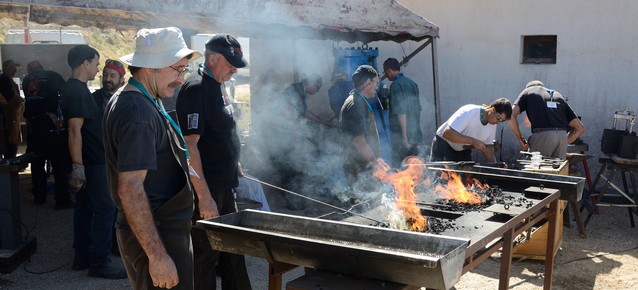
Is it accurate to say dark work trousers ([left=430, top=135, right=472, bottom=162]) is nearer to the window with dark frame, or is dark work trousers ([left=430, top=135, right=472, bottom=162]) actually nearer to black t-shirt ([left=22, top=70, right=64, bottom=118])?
the window with dark frame

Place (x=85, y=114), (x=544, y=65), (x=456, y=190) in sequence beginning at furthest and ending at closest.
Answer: (x=544, y=65), (x=85, y=114), (x=456, y=190)

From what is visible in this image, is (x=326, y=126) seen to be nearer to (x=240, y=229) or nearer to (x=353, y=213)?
(x=353, y=213)

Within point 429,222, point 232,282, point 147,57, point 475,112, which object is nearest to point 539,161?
point 475,112

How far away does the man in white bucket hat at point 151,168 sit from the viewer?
8.54 feet

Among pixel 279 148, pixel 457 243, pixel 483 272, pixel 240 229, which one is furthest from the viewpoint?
pixel 279 148

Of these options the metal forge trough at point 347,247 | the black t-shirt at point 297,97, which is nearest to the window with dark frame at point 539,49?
the black t-shirt at point 297,97

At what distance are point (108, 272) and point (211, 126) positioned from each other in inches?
82.2

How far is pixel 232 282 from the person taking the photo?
13.6 ft

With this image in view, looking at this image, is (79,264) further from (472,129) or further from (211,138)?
(472,129)

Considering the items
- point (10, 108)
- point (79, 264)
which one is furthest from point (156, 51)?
point (10, 108)

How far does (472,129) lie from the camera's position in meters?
6.57

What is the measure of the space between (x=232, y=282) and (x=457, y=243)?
6.37ft

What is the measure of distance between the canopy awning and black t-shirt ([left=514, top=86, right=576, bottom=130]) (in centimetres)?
186

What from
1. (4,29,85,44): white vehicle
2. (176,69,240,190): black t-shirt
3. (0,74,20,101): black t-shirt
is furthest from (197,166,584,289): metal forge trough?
(4,29,85,44): white vehicle
